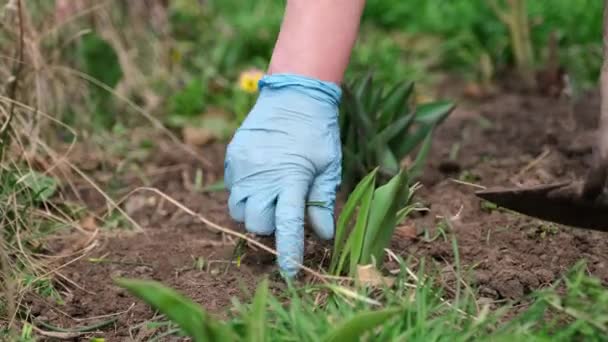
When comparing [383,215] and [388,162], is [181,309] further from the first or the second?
[388,162]

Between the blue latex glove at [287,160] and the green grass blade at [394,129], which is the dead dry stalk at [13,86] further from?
the green grass blade at [394,129]

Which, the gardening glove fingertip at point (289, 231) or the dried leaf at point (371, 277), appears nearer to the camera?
the dried leaf at point (371, 277)

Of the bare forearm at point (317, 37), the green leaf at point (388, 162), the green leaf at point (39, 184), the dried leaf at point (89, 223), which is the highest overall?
the bare forearm at point (317, 37)

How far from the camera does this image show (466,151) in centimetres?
278

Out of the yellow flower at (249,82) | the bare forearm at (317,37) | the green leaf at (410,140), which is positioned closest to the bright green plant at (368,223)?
the bare forearm at (317,37)

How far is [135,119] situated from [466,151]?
117 cm

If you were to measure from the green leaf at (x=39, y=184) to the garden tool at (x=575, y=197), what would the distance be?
1.08 m

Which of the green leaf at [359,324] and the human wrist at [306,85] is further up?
the human wrist at [306,85]

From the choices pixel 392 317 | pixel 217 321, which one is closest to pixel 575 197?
pixel 392 317

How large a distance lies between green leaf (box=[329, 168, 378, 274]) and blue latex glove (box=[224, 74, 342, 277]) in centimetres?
7

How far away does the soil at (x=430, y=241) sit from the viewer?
71.0 inches

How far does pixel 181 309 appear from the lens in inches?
53.4

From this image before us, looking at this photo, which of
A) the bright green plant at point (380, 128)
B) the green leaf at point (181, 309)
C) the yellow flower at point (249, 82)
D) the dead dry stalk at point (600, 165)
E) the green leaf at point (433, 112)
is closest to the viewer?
the green leaf at point (181, 309)

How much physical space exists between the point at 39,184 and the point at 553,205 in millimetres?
1279
